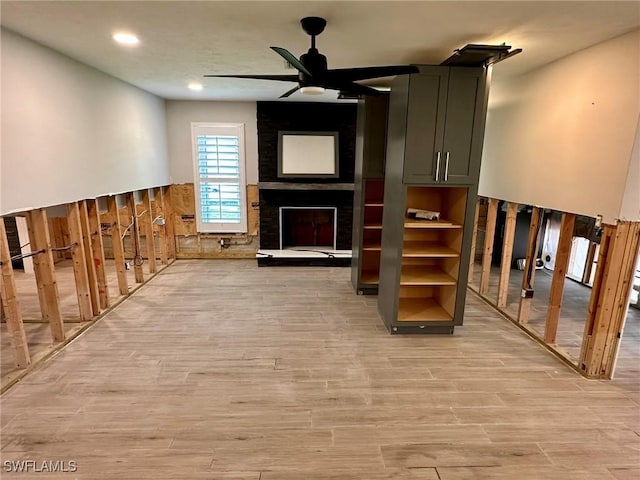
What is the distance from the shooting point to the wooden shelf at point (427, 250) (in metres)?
3.45

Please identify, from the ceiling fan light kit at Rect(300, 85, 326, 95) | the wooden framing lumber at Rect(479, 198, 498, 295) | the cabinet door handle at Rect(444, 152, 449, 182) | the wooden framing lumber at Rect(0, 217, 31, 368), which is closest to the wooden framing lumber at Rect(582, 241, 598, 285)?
the wooden framing lumber at Rect(479, 198, 498, 295)

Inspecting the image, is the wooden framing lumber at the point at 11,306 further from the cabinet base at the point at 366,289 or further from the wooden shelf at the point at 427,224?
the cabinet base at the point at 366,289

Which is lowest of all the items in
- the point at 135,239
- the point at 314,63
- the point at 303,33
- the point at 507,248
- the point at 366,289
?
the point at 366,289

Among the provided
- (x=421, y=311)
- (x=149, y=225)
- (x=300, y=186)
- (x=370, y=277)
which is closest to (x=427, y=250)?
(x=421, y=311)

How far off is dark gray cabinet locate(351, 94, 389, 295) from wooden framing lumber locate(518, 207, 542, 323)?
169cm

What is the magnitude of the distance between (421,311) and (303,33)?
2883 mm

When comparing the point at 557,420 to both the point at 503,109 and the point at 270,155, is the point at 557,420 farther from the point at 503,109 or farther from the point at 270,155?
the point at 270,155

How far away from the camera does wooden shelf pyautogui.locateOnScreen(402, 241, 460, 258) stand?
345 centimetres

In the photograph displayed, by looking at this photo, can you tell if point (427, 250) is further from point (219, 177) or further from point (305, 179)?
point (219, 177)

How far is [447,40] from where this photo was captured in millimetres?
2779

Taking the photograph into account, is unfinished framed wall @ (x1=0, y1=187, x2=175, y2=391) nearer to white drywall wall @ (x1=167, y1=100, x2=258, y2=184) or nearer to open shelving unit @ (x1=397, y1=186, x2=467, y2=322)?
white drywall wall @ (x1=167, y1=100, x2=258, y2=184)

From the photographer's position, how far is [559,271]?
3.31 meters

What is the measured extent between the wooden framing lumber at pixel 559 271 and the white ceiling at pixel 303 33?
4.94 feet

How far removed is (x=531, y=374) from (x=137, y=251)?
4.92 meters
